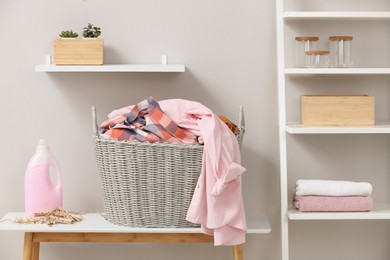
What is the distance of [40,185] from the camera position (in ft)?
9.20

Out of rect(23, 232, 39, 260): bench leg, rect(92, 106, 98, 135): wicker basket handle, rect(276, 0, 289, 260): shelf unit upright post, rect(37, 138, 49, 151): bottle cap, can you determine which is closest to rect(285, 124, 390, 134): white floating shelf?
rect(276, 0, 289, 260): shelf unit upright post

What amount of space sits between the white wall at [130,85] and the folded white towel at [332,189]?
26cm

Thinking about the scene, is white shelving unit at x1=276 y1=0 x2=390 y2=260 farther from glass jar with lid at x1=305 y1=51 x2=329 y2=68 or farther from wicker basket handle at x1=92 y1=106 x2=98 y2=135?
wicker basket handle at x1=92 y1=106 x2=98 y2=135

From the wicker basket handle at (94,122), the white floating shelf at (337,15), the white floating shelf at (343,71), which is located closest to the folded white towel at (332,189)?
the white floating shelf at (343,71)

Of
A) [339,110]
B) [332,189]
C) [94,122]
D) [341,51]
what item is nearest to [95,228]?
[94,122]

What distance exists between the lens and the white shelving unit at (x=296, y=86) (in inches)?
110

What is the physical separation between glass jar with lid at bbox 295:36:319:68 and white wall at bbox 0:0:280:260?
11 centimetres

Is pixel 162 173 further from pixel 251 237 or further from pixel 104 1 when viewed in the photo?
pixel 104 1

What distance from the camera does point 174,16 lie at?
9.85ft

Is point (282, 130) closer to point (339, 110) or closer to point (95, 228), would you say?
point (339, 110)

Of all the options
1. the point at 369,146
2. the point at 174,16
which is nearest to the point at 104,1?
the point at 174,16

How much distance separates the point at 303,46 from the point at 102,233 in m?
1.06

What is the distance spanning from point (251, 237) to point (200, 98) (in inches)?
23.7

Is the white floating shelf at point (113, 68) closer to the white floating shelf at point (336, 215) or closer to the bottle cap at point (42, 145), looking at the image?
the bottle cap at point (42, 145)
